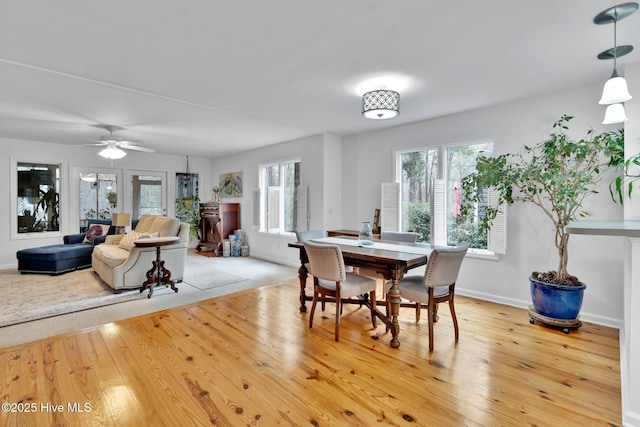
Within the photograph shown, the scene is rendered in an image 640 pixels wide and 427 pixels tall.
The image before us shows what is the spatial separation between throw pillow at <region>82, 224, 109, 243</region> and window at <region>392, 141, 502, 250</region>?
544 cm

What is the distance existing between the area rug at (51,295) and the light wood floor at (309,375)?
949mm

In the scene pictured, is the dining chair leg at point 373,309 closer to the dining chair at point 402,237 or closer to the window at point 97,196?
the dining chair at point 402,237

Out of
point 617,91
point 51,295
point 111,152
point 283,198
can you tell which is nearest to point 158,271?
point 51,295

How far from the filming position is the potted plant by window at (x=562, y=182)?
282cm

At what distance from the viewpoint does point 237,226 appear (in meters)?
7.36

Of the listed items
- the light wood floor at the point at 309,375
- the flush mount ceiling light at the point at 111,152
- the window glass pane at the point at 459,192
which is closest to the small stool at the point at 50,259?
the flush mount ceiling light at the point at 111,152

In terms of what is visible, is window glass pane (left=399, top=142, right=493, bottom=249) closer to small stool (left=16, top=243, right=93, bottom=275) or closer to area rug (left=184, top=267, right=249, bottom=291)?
area rug (left=184, top=267, right=249, bottom=291)

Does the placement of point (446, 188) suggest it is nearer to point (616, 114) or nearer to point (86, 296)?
point (616, 114)

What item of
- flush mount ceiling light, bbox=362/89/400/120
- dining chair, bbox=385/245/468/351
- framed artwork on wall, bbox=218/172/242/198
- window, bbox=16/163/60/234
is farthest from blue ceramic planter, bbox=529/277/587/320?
window, bbox=16/163/60/234

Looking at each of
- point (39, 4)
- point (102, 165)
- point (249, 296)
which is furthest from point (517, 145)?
point (102, 165)

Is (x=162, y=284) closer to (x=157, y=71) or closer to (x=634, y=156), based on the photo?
(x=157, y=71)

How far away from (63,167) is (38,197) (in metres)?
0.71

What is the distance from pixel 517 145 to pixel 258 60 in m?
2.96

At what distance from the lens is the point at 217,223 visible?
23.3 ft
